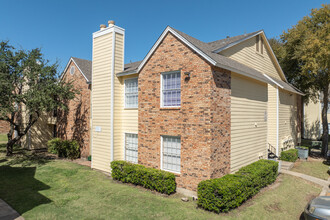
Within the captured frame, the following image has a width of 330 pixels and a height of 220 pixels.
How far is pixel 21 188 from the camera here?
10.6 m

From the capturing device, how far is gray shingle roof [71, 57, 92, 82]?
17783mm

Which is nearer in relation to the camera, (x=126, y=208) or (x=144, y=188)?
(x=126, y=208)

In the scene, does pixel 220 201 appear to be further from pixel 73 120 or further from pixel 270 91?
pixel 73 120

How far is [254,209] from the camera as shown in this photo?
28.3ft

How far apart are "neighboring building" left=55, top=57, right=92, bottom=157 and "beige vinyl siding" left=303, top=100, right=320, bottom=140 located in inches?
1256

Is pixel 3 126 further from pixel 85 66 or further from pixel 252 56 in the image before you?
pixel 252 56

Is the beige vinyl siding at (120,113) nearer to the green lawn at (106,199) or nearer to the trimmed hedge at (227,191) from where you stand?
the green lawn at (106,199)

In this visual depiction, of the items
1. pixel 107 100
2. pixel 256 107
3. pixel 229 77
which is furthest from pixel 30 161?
pixel 256 107

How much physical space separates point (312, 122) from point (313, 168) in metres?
22.2

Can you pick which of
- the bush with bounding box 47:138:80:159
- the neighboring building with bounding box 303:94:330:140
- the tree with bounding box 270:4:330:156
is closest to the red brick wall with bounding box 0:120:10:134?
the bush with bounding box 47:138:80:159

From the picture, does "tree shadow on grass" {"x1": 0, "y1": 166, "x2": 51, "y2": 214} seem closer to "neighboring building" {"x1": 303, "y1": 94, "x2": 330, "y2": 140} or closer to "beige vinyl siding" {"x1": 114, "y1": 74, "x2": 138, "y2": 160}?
"beige vinyl siding" {"x1": 114, "y1": 74, "x2": 138, "y2": 160}

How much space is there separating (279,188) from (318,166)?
7.14m

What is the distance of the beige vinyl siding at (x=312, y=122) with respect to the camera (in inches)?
1302

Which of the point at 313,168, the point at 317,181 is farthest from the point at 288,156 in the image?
the point at 317,181
